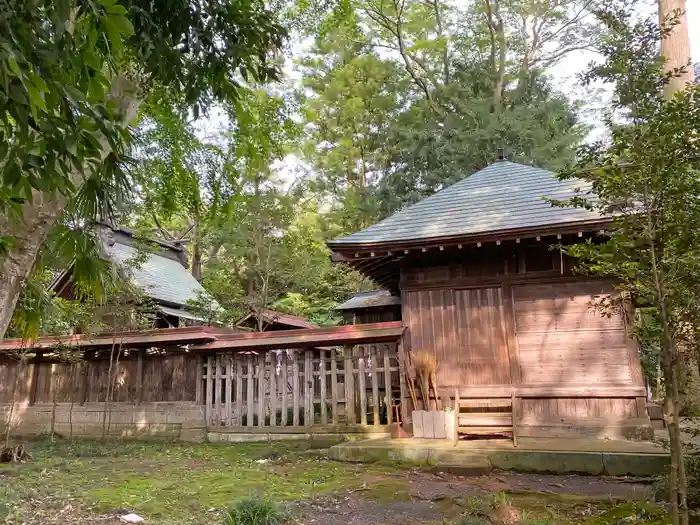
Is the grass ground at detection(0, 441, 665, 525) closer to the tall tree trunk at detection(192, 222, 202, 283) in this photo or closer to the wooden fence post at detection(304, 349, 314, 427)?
the wooden fence post at detection(304, 349, 314, 427)

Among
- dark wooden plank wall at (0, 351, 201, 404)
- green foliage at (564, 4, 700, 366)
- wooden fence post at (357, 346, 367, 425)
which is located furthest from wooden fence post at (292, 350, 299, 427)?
green foliage at (564, 4, 700, 366)

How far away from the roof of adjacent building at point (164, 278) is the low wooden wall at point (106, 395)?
A: 3.80 m

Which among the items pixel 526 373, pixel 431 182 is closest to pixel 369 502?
pixel 526 373

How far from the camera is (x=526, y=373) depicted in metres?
8.25

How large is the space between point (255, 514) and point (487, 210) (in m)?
6.60

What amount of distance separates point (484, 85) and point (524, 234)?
17689 mm

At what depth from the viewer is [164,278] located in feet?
60.6

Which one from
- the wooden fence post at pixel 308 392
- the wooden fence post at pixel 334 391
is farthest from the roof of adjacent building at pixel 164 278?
the wooden fence post at pixel 334 391

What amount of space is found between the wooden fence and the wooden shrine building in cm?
90

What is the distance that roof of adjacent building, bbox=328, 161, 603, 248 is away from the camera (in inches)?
320

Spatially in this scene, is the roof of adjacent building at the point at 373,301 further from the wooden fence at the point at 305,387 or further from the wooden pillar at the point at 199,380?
the wooden pillar at the point at 199,380

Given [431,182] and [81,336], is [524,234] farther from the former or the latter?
[431,182]

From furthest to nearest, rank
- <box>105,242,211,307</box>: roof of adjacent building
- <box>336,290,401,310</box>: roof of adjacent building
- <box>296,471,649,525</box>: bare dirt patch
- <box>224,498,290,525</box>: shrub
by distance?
<box>336,290,401,310</box>: roof of adjacent building, <box>105,242,211,307</box>: roof of adjacent building, <box>296,471,649,525</box>: bare dirt patch, <box>224,498,290,525</box>: shrub

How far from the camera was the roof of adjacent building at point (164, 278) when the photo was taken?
1603 centimetres
